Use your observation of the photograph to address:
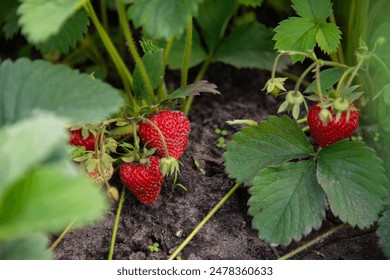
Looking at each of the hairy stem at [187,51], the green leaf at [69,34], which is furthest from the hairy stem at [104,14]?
the hairy stem at [187,51]

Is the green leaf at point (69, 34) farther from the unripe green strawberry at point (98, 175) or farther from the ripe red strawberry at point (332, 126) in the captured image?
the ripe red strawberry at point (332, 126)

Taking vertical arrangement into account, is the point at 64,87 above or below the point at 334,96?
above

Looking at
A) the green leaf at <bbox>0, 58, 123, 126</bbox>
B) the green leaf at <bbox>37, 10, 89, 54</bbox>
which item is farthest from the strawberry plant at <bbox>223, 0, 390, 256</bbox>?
the green leaf at <bbox>37, 10, 89, 54</bbox>

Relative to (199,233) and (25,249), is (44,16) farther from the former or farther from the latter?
(199,233)

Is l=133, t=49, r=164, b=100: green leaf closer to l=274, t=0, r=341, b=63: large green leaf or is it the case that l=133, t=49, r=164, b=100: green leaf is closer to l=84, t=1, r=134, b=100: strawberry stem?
l=84, t=1, r=134, b=100: strawberry stem
